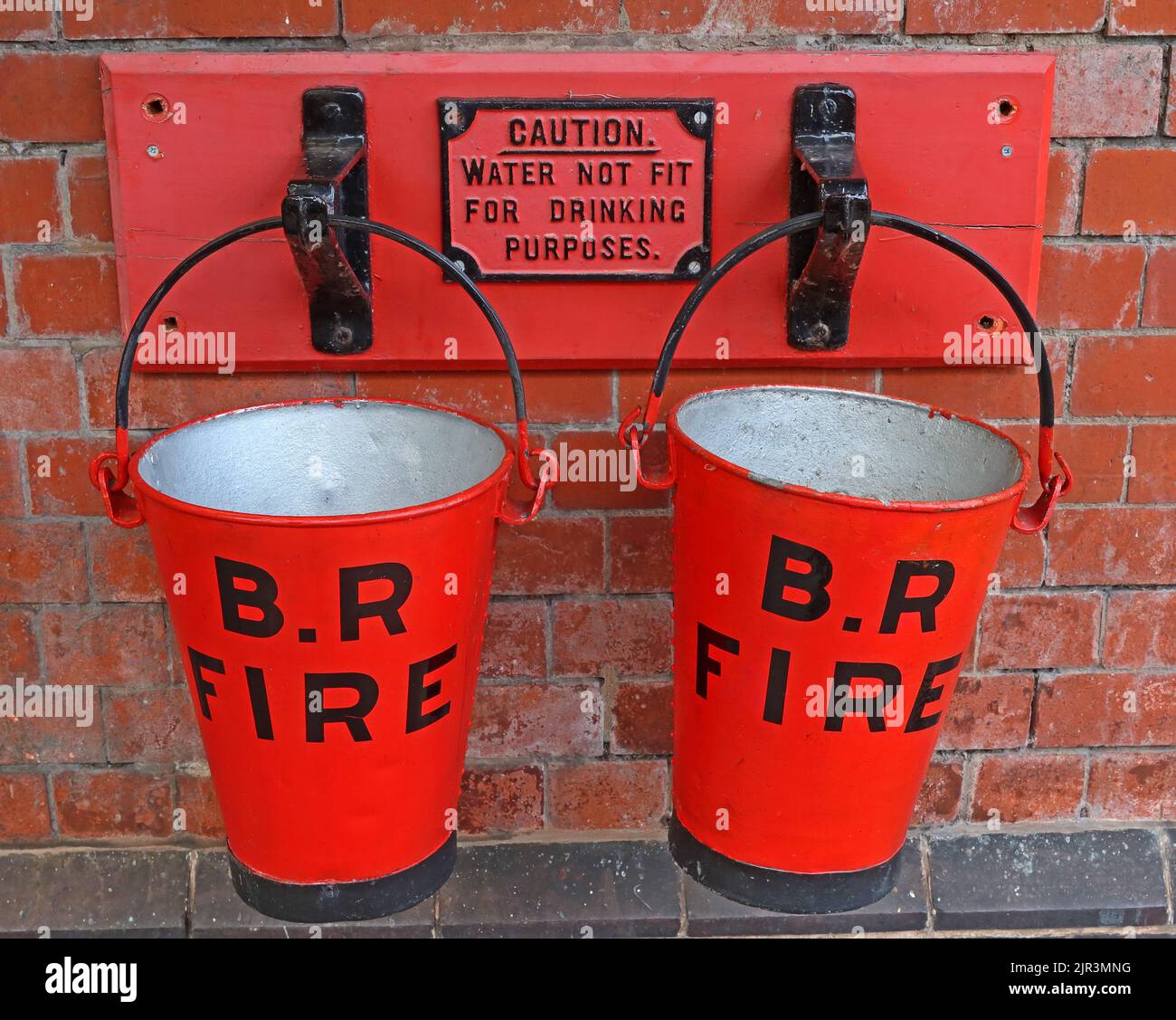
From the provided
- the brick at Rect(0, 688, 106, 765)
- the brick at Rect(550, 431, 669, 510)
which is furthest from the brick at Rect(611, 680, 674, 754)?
the brick at Rect(0, 688, 106, 765)

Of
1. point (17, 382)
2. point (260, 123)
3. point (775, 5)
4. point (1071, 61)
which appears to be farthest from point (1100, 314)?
point (17, 382)

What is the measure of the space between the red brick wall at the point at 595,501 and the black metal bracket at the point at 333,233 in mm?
72

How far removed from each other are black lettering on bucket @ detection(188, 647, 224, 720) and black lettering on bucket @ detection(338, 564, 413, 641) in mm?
136

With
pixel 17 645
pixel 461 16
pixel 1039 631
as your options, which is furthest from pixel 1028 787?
pixel 17 645

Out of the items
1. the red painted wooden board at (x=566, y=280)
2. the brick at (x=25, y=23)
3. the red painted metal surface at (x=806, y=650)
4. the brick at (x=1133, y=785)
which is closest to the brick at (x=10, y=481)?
the red painted wooden board at (x=566, y=280)

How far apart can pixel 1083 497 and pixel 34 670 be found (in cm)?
131

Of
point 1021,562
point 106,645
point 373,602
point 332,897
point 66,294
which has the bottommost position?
point 332,897

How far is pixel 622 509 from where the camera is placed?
1508 mm

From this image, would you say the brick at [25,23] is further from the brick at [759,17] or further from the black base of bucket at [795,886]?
the black base of bucket at [795,886]

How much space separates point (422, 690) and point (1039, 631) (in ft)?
2.69

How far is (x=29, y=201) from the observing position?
4.55 feet

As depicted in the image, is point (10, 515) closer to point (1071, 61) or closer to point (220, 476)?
point (220, 476)

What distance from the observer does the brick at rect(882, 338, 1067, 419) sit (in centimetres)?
147

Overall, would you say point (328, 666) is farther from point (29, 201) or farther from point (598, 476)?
point (29, 201)
